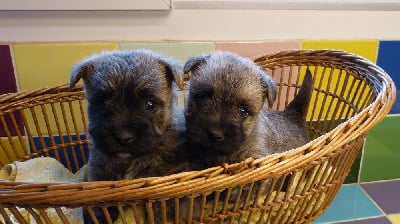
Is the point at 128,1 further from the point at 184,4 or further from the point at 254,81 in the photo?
the point at 254,81

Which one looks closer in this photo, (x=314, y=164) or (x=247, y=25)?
(x=314, y=164)

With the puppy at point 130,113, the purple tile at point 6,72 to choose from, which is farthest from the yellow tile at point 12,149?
the puppy at point 130,113

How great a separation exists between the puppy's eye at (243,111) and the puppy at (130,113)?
142 mm

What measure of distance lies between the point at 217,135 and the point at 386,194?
968mm

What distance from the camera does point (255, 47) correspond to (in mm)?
1307

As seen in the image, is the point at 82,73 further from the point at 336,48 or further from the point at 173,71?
the point at 336,48

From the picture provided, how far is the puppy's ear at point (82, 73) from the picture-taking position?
83 centimetres

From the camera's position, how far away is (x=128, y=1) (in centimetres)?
115

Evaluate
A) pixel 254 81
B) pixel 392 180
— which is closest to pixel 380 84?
pixel 254 81

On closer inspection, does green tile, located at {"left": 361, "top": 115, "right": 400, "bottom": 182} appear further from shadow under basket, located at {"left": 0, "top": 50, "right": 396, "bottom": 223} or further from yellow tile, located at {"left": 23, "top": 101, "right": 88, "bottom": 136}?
yellow tile, located at {"left": 23, "top": 101, "right": 88, "bottom": 136}

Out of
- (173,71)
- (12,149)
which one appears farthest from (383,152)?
(12,149)

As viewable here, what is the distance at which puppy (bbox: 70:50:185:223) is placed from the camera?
783mm

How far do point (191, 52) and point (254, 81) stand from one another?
381 mm

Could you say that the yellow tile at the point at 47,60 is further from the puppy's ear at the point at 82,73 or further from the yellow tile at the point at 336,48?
the yellow tile at the point at 336,48
